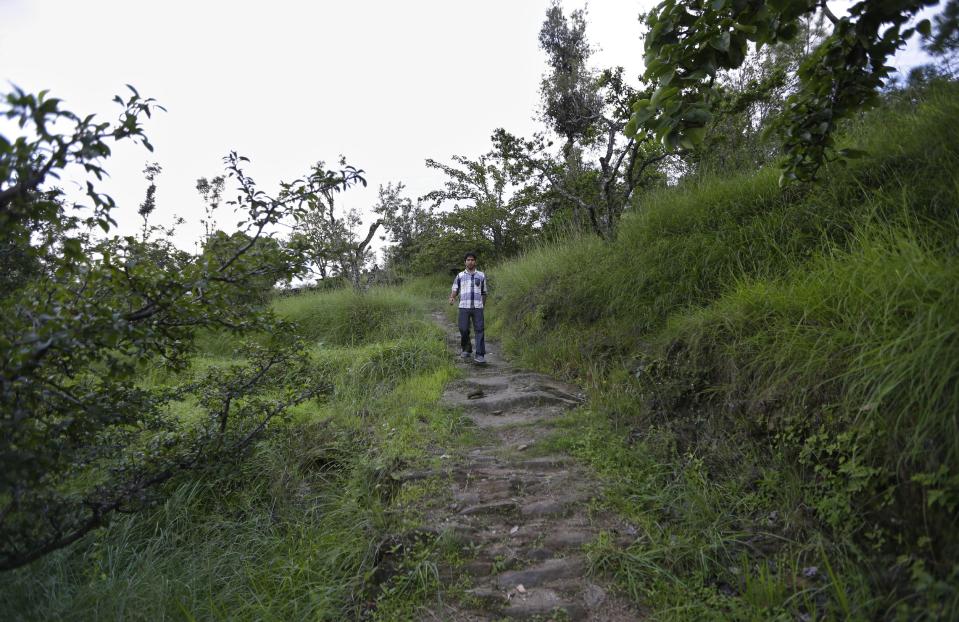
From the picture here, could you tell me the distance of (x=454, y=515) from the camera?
3291 millimetres

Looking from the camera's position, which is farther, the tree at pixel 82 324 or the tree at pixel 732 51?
the tree at pixel 732 51

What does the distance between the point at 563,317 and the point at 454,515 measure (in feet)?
13.5

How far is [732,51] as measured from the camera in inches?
116

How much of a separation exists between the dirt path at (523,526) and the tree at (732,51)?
253 centimetres

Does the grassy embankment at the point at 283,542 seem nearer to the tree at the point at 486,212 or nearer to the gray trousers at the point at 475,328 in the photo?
the gray trousers at the point at 475,328

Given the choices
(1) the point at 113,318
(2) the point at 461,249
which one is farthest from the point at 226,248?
(2) the point at 461,249

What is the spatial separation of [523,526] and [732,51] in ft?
10.9

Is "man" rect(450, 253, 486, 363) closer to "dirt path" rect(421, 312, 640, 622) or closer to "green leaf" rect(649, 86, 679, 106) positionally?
"dirt path" rect(421, 312, 640, 622)

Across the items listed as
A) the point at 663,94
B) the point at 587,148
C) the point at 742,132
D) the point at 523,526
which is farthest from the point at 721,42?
the point at 587,148

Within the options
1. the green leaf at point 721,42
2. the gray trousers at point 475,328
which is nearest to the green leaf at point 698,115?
the green leaf at point 721,42

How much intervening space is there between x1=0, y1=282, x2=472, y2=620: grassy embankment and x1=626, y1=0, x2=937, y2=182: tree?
3024 millimetres

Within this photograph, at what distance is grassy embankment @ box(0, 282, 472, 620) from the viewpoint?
2.73 meters

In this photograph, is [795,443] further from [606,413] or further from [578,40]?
[578,40]

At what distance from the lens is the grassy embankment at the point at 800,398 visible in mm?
2074
